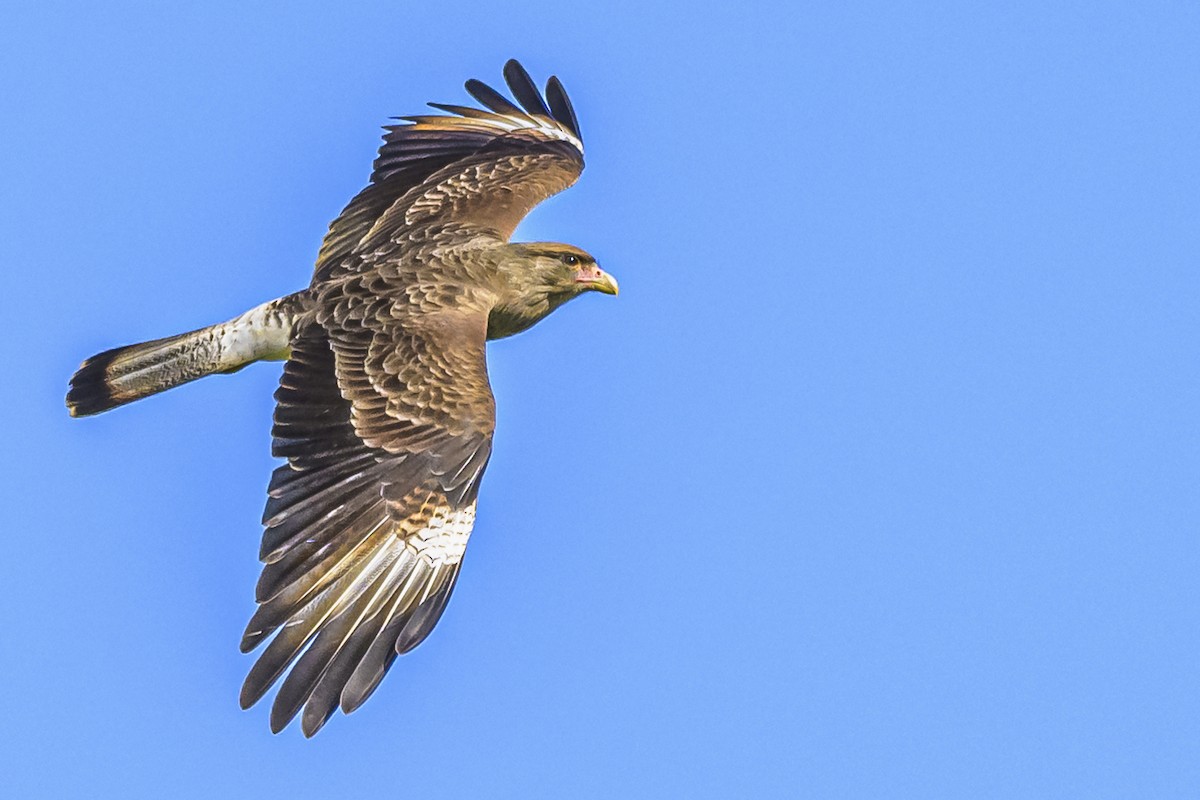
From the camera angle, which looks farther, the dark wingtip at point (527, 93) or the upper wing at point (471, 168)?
the dark wingtip at point (527, 93)

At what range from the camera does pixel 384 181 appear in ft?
39.1

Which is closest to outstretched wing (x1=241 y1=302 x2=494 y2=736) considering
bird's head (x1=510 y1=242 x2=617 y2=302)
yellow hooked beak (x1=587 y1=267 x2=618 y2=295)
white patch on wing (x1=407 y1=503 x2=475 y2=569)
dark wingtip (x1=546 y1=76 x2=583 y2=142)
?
white patch on wing (x1=407 y1=503 x2=475 y2=569)

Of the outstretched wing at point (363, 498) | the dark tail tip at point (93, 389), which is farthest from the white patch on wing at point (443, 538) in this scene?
the dark tail tip at point (93, 389)

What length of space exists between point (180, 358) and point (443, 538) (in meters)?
2.45

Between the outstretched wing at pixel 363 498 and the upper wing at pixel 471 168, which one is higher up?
the upper wing at pixel 471 168

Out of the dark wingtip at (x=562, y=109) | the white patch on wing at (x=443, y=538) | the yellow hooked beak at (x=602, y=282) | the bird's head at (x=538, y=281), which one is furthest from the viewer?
the dark wingtip at (x=562, y=109)

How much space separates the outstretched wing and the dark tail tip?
154cm

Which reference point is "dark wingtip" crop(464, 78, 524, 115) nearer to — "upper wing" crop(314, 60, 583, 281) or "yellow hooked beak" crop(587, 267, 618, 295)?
"upper wing" crop(314, 60, 583, 281)

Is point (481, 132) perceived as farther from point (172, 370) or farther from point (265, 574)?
point (265, 574)

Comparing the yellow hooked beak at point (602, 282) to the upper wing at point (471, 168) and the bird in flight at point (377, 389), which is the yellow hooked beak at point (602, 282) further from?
the upper wing at point (471, 168)

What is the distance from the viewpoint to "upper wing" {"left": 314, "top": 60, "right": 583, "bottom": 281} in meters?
11.3

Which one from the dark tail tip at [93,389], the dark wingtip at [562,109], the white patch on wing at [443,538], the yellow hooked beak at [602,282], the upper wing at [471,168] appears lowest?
the white patch on wing at [443,538]

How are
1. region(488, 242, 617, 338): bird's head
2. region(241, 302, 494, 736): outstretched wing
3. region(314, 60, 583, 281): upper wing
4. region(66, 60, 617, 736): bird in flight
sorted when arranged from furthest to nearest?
region(314, 60, 583, 281): upper wing < region(488, 242, 617, 338): bird's head < region(66, 60, 617, 736): bird in flight < region(241, 302, 494, 736): outstretched wing

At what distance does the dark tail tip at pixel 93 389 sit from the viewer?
34.9ft
